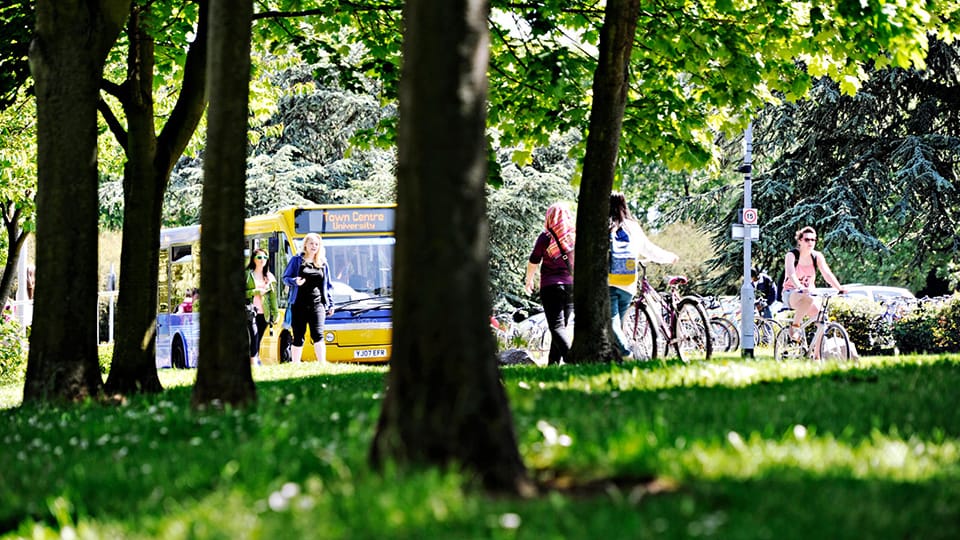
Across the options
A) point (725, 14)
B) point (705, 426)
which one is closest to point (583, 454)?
point (705, 426)

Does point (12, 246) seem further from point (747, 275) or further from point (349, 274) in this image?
point (747, 275)

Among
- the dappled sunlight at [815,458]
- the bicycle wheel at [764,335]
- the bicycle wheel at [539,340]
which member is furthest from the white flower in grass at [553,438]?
the bicycle wheel at [539,340]

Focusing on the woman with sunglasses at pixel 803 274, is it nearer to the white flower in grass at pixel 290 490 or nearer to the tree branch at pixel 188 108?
the tree branch at pixel 188 108

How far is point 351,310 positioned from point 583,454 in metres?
17.2

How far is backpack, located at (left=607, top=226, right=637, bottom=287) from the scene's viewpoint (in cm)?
1363

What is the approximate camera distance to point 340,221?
21953 mm

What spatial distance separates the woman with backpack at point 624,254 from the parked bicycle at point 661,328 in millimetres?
177

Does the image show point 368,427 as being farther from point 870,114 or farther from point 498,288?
point 498,288

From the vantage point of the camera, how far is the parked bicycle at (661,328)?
45.8ft

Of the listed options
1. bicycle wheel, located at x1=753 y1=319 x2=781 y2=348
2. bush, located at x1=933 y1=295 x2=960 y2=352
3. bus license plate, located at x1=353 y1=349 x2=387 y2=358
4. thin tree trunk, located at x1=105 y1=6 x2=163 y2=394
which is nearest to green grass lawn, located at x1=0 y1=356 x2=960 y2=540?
thin tree trunk, located at x1=105 y1=6 x2=163 y2=394

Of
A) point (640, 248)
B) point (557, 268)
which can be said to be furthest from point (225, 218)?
point (640, 248)

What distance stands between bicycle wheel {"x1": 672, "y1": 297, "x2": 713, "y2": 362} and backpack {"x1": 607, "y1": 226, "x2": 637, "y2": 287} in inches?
35.2

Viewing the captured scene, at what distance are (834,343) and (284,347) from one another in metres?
9.97

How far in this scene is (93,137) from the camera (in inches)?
404
